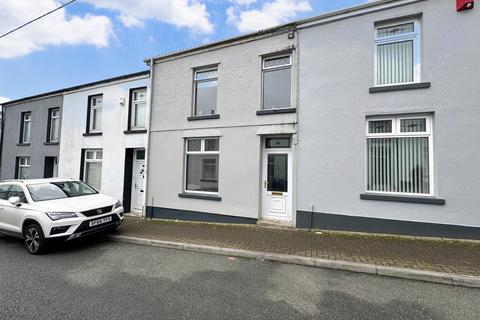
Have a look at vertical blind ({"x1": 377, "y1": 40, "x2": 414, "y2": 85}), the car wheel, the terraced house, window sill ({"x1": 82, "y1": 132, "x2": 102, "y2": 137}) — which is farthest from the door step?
window sill ({"x1": 82, "y1": 132, "x2": 102, "y2": 137})

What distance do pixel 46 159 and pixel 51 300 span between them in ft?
38.8

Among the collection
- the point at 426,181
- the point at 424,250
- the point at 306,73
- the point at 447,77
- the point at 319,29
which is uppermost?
the point at 319,29

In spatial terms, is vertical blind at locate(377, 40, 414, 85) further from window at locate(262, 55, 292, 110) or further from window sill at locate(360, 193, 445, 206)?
window sill at locate(360, 193, 445, 206)

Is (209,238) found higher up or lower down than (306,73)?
lower down

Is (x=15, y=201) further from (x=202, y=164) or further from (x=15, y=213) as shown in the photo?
(x=202, y=164)

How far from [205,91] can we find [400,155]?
641 centimetres

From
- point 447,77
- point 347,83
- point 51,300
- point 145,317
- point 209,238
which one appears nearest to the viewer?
point 145,317

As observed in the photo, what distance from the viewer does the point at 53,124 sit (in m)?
13.2

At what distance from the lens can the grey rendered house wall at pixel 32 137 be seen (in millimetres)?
12945

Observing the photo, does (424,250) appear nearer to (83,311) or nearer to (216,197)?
(216,197)

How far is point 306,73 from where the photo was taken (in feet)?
24.7

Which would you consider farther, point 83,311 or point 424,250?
point 424,250

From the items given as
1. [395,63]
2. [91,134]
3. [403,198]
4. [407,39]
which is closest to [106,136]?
[91,134]

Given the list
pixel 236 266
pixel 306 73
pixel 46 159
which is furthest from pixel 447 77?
pixel 46 159
